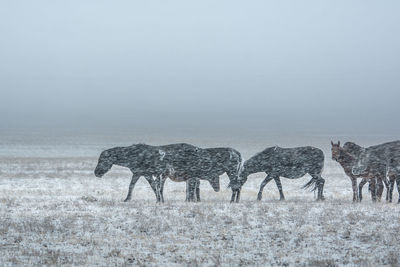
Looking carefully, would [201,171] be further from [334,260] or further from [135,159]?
[334,260]

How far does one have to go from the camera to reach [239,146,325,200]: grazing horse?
2233 centimetres

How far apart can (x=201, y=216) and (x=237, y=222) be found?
3.96 feet

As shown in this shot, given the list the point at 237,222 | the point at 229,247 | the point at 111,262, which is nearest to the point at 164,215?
the point at 237,222

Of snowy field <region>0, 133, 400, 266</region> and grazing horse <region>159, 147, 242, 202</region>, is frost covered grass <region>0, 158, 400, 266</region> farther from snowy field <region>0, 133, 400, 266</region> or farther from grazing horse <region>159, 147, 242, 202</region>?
grazing horse <region>159, 147, 242, 202</region>

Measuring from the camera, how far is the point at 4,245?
38.3ft

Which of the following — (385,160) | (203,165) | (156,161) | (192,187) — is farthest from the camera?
(203,165)

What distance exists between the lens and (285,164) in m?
22.4

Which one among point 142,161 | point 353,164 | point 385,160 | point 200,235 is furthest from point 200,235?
point 385,160

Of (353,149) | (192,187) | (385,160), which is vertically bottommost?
(192,187)

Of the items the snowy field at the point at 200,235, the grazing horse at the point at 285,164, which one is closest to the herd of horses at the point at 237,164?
the grazing horse at the point at 285,164

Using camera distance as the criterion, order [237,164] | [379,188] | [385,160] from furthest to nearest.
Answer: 1. [237,164]
2. [379,188]
3. [385,160]

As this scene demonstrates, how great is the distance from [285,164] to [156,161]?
5.00m

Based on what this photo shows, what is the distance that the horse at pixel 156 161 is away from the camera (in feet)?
69.5

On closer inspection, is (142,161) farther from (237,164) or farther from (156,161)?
(237,164)
